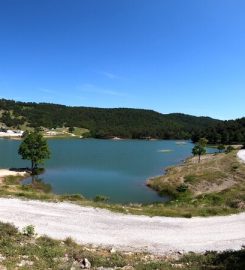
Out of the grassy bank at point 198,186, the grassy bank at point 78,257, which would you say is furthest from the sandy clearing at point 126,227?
the grassy bank at point 198,186

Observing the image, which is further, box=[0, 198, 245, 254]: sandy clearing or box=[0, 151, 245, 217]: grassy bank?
box=[0, 151, 245, 217]: grassy bank

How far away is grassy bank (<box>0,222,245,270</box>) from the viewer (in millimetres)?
17766

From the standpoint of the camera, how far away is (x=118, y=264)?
62.3 feet

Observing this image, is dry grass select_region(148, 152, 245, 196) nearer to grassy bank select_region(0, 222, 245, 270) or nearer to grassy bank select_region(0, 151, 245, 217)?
grassy bank select_region(0, 151, 245, 217)

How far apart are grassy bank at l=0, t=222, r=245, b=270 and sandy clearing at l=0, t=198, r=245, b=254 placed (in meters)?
1.99

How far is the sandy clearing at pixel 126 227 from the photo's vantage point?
2452cm

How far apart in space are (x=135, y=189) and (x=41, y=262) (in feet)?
181

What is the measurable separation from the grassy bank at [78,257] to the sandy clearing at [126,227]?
1.99 meters

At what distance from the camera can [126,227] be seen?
28.1 metres

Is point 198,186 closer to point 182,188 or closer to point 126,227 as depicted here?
point 182,188

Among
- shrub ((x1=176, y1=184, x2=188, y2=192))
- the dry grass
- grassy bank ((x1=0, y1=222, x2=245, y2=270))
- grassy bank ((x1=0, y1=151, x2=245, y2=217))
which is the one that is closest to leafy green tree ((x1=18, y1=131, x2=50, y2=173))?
grassy bank ((x1=0, y1=151, x2=245, y2=217))

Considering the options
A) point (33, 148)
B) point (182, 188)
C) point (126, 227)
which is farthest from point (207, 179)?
point (126, 227)

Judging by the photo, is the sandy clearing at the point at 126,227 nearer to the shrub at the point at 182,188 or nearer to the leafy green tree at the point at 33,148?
the shrub at the point at 182,188

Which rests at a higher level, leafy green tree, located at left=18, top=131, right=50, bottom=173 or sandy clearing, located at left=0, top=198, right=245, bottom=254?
leafy green tree, located at left=18, top=131, right=50, bottom=173
